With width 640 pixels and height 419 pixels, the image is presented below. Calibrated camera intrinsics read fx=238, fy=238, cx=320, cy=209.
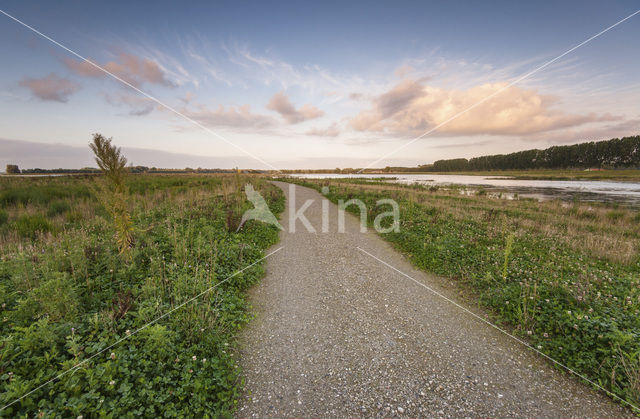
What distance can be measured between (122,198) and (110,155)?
102 cm

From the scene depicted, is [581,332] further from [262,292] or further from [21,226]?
[21,226]

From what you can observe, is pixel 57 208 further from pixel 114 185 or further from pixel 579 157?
pixel 579 157

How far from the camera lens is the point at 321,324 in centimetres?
450

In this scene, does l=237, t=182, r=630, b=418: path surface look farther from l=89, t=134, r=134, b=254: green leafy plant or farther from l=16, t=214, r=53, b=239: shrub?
l=16, t=214, r=53, b=239: shrub

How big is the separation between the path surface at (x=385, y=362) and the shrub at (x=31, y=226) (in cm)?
905

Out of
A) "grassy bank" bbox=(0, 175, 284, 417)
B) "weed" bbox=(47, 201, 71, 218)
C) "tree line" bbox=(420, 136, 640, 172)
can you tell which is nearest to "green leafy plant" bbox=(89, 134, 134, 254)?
"grassy bank" bbox=(0, 175, 284, 417)

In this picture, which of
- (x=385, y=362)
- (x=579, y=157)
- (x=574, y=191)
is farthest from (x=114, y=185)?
(x=579, y=157)

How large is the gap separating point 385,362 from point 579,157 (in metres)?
135

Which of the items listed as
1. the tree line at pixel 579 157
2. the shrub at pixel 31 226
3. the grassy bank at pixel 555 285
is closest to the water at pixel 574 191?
the grassy bank at pixel 555 285

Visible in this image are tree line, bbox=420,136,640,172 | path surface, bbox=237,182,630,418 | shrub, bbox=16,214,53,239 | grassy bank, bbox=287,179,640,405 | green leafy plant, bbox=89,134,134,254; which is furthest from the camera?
tree line, bbox=420,136,640,172

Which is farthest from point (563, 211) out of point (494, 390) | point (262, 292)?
point (262, 292)

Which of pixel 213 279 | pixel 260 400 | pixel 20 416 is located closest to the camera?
pixel 20 416

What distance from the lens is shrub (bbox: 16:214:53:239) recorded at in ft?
27.5

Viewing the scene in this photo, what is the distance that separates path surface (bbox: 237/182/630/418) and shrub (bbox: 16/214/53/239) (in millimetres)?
9045
